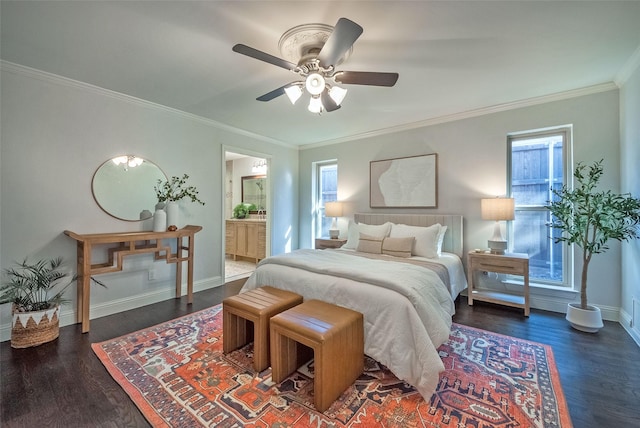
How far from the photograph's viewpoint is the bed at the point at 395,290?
5.80ft

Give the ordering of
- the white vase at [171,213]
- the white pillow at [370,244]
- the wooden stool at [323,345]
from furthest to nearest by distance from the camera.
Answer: the white pillow at [370,244]
the white vase at [171,213]
the wooden stool at [323,345]

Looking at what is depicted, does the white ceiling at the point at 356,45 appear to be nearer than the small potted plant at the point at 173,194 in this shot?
Yes

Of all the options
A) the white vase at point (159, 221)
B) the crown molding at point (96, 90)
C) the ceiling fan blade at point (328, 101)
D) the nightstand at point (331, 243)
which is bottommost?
the nightstand at point (331, 243)

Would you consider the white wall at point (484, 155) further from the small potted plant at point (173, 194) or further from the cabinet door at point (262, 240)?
the small potted plant at point (173, 194)

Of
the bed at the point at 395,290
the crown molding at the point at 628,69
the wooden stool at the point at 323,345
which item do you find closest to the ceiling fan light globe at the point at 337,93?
the bed at the point at 395,290

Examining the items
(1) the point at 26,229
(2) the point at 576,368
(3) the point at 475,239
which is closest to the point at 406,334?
(2) the point at 576,368

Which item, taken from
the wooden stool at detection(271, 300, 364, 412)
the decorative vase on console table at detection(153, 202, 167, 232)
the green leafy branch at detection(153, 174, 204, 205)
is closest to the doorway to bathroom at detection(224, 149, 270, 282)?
the green leafy branch at detection(153, 174, 204, 205)

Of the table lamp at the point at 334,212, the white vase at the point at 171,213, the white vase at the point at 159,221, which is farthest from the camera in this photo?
the table lamp at the point at 334,212

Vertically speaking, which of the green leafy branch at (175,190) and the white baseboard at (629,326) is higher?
the green leafy branch at (175,190)

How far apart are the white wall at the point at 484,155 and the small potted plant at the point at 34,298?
150 inches

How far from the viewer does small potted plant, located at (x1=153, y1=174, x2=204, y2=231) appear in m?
3.37

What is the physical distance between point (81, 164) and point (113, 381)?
2268 millimetres

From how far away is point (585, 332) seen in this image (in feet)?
8.43

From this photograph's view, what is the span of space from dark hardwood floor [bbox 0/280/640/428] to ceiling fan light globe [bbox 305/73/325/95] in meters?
2.39
